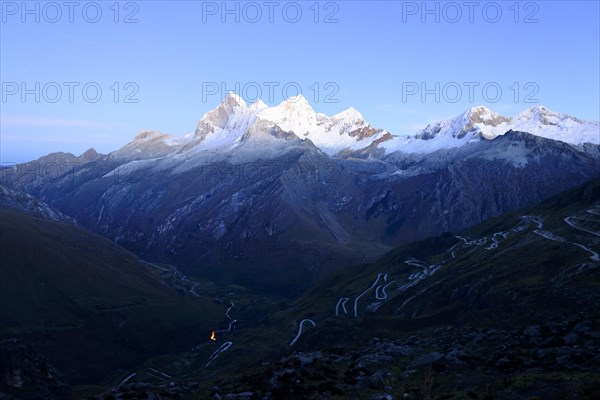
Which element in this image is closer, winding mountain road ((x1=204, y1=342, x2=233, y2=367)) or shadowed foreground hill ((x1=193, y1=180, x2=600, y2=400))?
shadowed foreground hill ((x1=193, y1=180, x2=600, y2=400))

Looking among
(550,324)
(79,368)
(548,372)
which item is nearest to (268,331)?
(79,368)

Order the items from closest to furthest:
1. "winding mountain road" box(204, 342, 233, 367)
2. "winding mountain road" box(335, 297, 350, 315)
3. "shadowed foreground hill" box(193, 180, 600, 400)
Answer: "shadowed foreground hill" box(193, 180, 600, 400) → "winding mountain road" box(204, 342, 233, 367) → "winding mountain road" box(335, 297, 350, 315)

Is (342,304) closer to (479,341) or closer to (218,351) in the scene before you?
(218,351)

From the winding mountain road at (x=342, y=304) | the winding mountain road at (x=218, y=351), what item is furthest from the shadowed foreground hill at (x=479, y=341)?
the winding mountain road at (x=342, y=304)

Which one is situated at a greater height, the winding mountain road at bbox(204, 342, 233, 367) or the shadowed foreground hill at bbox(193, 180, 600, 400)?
the shadowed foreground hill at bbox(193, 180, 600, 400)

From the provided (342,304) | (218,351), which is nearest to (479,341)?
→ (342,304)

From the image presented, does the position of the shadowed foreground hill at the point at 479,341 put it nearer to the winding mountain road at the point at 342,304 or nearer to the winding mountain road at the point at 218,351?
the winding mountain road at the point at 218,351

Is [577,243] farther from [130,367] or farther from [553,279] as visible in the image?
[130,367]

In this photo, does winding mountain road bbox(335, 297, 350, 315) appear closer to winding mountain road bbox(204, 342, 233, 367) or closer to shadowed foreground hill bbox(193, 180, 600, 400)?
shadowed foreground hill bbox(193, 180, 600, 400)

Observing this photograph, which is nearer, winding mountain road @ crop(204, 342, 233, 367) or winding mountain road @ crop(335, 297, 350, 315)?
winding mountain road @ crop(204, 342, 233, 367)

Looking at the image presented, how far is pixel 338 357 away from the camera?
64938mm

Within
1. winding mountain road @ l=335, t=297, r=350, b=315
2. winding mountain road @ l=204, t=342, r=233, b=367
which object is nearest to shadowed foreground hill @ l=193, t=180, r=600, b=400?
winding mountain road @ l=204, t=342, r=233, b=367

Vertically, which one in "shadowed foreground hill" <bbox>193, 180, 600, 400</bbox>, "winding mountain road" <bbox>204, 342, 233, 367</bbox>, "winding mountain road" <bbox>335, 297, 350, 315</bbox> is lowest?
"winding mountain road" <bbox>204, 342, 233, 367</bbox>

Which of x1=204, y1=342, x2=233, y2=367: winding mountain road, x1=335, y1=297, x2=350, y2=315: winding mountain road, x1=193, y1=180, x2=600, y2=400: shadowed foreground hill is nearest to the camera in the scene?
x1=193, y1=180, x2=600, y2=400: shadowed foreground hill
